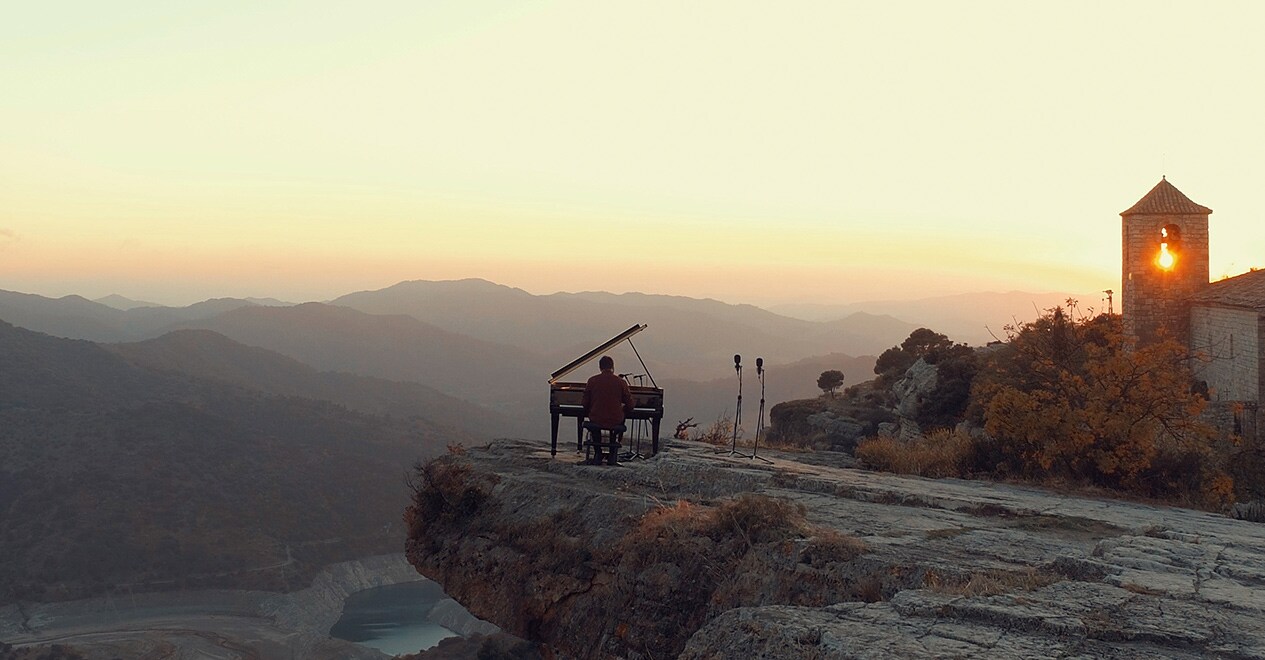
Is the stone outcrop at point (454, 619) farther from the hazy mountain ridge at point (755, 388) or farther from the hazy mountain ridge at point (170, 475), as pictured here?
the hazy mountain ridge at point (755, 388)

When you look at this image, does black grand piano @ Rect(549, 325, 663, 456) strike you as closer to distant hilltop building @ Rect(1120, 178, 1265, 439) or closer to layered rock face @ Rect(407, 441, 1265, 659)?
layered rock face @ Rect(407, 441, 1265, 659)

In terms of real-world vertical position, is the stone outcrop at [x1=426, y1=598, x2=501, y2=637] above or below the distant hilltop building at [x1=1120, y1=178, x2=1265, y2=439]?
below

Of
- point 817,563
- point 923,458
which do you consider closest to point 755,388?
point 923,458

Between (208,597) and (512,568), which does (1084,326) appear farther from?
(208,597)

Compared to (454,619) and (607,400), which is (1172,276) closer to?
(607,400)

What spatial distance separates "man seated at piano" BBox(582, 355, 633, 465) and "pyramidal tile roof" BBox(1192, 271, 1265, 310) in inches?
1222

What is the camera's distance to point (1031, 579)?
6301mm

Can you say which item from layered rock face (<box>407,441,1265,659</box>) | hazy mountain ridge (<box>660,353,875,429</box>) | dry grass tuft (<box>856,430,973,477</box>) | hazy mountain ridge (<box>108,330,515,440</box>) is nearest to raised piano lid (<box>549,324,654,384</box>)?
layered rock face (<box>407,441,1265,659</box>)

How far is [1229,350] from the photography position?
3541 centimetres

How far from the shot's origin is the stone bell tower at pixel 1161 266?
40688 millimetres

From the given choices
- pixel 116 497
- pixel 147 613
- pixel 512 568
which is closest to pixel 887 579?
pixel 512 568

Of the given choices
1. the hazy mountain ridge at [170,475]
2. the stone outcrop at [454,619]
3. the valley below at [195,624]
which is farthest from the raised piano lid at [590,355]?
the hazy mountain ridge at [170,475]

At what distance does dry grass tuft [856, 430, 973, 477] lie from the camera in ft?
46.6

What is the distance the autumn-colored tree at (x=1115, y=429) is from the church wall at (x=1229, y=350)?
67.2 ft
